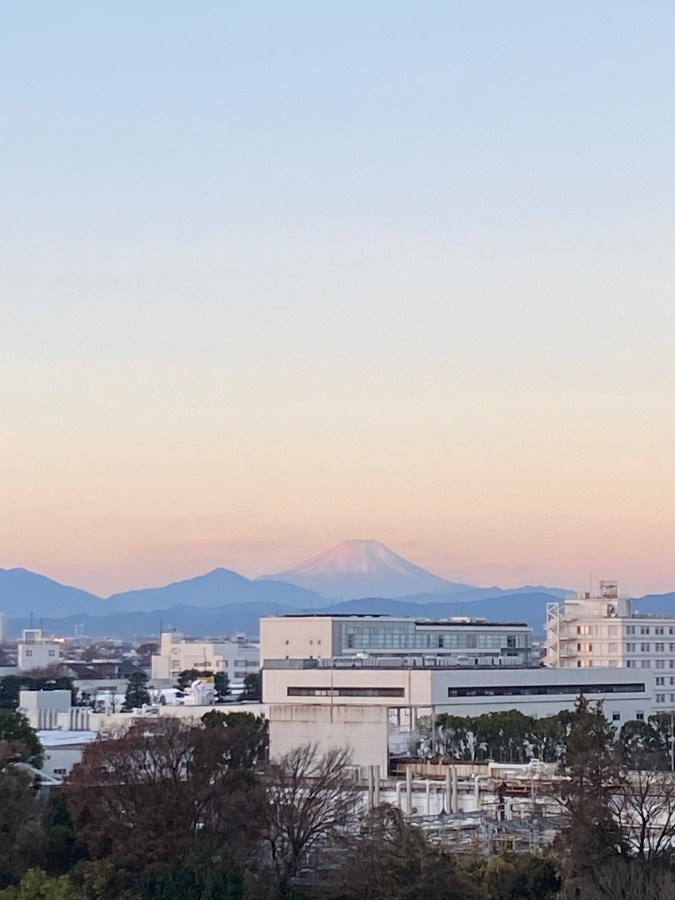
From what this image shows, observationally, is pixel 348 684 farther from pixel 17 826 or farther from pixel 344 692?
pixel 17 826

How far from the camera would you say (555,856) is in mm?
33625

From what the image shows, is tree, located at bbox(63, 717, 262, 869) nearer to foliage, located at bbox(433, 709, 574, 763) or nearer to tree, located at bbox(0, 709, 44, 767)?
tree, located at bbox(0, 709, 44, 767)

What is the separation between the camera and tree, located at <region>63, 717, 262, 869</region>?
34.8m

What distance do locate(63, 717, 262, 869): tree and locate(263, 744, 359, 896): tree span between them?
0.41 metres

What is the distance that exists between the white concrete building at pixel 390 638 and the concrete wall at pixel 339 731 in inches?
1119

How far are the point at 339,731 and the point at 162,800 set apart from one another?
21.1m

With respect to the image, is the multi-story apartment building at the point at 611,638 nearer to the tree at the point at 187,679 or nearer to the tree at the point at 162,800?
the tree at the point at 187,679

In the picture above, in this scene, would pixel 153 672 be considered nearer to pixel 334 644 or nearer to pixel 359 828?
pixel 334 644

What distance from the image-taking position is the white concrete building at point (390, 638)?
8912 cm

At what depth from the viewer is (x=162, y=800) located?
35781mm

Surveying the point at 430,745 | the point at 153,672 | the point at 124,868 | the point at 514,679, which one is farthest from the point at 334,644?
the point at 153,672

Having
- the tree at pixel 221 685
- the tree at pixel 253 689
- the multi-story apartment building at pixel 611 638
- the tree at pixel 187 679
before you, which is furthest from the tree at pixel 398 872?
the tree at pixel 187 679

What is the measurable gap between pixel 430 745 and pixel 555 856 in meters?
28.0

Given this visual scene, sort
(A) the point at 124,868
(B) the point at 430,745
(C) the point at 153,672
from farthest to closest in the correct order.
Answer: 1. (C) the point at 153,672
2. (B) the point at 430,745
3. (A) the point at 124,868
